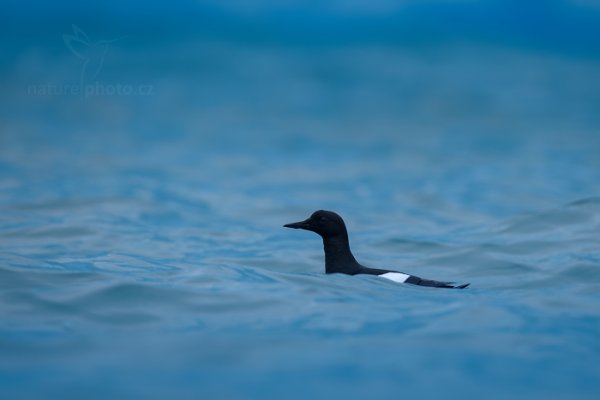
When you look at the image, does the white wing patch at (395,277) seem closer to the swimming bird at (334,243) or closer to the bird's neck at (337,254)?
the swimming bird at (334,243)

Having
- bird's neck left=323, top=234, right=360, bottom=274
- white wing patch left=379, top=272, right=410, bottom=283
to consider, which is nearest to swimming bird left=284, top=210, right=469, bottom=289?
bird's neck left=323, top=234, right=360, bottom=274

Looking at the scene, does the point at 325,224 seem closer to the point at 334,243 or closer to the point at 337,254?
the point at 334,243

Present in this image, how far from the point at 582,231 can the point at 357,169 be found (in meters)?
10.6

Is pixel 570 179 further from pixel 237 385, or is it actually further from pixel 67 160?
pixel 237 385

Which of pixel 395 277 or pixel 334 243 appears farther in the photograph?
pixel 334 243

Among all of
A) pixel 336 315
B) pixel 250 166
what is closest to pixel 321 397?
pixel 336 315

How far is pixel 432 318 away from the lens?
772 centimetres

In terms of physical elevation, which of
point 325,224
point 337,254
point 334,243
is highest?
point 325,224

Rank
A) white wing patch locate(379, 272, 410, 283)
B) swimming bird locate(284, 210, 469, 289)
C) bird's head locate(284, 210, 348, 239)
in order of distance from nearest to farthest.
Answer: white wing patch locate(379, 272, 410, 283), swimming bird locate(284, 210, 469, 289), bird's head locate(284, 210, 348, 239)

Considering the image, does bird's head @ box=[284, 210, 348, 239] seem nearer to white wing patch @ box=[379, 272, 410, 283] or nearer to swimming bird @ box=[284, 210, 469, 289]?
swimming bird @ box=[284, 210, 469, 289]

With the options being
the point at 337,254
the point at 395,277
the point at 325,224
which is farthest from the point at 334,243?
the point at 395,277

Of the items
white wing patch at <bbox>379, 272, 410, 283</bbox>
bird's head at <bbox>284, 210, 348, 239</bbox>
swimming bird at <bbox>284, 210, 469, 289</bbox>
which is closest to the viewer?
white wing patch at <bbox>379, 272, 410, 283</bbox>

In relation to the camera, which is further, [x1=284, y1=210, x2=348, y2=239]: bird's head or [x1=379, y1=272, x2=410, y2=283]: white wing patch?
[x1=284, y1=210, x2=348, y2=239]: bird's head

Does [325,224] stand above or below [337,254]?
above
